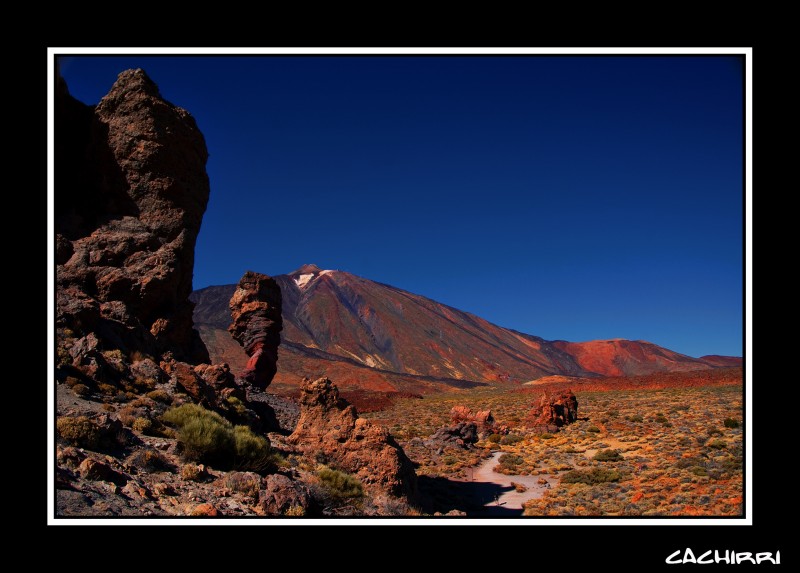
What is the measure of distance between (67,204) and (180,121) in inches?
162

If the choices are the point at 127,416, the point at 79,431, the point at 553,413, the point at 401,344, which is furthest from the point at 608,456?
the point at 401,344

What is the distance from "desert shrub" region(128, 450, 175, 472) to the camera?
6.28 m

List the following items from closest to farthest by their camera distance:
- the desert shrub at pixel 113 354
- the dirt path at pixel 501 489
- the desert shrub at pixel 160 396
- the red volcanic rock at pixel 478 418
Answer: the desert shrub at pixel 160 396 → the desert shrub at pixel 113 354 → the dirt path at pixel 501 489 → the red volcanic rock at pixel 478 418

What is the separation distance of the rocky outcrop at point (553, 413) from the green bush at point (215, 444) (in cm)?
1812

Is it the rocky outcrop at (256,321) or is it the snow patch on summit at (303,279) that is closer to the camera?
the rocky outcrop at (256,321)

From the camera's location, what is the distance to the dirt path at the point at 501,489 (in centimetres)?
1151

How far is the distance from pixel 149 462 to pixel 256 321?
19.4 meters

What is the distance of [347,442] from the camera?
1052 cm

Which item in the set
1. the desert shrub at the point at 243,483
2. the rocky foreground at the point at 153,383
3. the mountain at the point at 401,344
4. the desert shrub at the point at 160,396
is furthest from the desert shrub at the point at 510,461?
the mountain at the point at 401,344

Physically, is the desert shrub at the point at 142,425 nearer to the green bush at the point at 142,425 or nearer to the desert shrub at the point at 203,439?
the green bush at the point at 142,425

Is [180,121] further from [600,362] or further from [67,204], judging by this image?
[600,362]

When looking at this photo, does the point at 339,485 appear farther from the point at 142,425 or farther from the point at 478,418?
the point at 478,418
